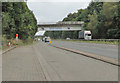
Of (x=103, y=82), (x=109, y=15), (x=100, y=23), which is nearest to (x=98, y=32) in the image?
(x=100, y=23)

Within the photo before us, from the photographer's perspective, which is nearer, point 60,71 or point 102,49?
point 60,71

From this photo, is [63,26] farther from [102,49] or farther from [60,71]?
[60,71]

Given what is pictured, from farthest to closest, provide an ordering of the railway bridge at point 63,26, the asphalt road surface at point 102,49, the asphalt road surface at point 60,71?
the railway bridge at point 63,26 → the asphalt road surface at point 102,49 → the asphalt road surface at point 60,71

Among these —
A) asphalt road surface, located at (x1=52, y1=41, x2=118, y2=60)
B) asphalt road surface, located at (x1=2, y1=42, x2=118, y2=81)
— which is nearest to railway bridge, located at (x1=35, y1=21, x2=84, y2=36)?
asphalt road surface, located at (x1=52, y1=41, x2=118, y2=60)

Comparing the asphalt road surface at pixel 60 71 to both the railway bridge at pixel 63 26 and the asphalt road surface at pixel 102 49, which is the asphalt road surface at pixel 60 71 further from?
the railway bridge at pixel 63 26

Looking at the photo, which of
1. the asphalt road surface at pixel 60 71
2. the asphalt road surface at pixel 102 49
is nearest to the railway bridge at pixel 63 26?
the asphalt road surface at pixel 102 49

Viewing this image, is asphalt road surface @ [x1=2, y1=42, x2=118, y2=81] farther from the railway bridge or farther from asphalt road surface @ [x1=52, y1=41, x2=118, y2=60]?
the railway bridge

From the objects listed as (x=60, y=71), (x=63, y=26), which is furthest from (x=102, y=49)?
(x=63, y=26)

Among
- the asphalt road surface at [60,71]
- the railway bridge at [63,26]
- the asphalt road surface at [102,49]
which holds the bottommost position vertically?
the asphalt road surface at [102,49]

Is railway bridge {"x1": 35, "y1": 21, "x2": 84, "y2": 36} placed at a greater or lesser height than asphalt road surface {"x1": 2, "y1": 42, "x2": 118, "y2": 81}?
greater

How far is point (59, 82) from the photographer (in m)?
6.52

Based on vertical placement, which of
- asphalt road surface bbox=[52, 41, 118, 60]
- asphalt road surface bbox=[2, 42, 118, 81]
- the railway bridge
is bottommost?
asphalt road surface bbox=[52, 41, 118, 60]

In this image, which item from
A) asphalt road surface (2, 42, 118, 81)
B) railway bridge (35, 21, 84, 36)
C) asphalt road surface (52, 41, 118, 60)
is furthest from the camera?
railway bridge (35, 21, 84, 36)

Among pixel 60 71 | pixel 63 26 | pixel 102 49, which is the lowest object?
pixel 102 49
